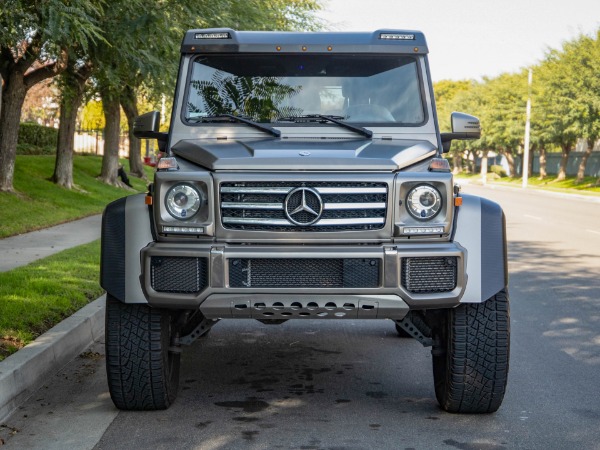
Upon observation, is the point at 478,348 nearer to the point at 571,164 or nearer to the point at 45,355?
the point at 45,355

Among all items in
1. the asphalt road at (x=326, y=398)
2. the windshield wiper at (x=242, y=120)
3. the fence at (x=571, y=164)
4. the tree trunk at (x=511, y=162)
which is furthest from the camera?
the tree trunk at (x=511, y=162)

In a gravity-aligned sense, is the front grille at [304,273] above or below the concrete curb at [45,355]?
above

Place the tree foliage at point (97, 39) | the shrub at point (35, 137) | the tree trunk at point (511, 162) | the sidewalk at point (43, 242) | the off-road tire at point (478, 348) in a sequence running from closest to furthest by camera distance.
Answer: the off-road tire at point (478, 348) → the tree foliage at point (97, 39) → the sidewalk at point (43, 242) → the shrub at point (35, 137) → the tree trunk at point (511, 162)

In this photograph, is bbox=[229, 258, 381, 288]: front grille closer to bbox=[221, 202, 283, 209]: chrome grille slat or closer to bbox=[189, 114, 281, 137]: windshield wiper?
bbox=[221, 202, 283, 209]: chrome grille slat

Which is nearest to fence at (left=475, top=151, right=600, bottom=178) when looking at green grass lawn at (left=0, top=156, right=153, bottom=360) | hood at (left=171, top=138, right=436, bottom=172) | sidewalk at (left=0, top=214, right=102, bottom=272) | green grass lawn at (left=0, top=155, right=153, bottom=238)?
green grass lawn at (left=0, top=155, right=153, bottom=238)

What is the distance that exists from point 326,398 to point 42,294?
13.3ft

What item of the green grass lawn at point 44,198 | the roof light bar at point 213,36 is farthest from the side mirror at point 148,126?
the green grass lawn at point 44,198

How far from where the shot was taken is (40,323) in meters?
7.94

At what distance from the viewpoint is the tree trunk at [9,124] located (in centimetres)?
2255

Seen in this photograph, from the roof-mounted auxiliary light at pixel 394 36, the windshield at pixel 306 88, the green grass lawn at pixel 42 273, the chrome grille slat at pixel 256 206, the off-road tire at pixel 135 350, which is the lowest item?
the green grass lawn at pixel 42 273

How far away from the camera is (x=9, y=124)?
2284cm

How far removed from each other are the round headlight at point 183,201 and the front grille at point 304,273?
0.40 meters

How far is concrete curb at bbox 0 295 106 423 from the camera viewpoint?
237 inches

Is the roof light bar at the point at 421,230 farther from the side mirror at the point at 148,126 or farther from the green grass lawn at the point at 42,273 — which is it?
the green grass lawn at the point at 42,273
